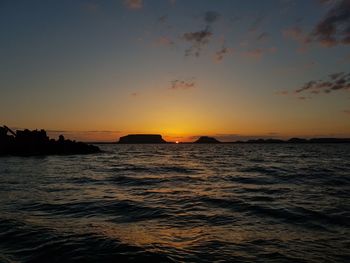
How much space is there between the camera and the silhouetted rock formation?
205 feet

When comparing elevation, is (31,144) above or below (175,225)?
above

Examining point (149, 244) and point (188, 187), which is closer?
point (149, 244)

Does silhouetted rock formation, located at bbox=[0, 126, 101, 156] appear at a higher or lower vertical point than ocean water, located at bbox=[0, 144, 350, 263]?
higher

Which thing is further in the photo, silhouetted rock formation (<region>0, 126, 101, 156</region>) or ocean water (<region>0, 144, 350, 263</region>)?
silhouetted rock formation (<region>0, 126, 101, 156</region>)

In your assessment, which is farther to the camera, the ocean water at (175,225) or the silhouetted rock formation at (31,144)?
the silhouetted rock formation at (31,144)

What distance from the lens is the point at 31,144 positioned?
212ft

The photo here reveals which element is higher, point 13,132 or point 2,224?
point 13,132

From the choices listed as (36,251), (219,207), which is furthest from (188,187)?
(36,251)

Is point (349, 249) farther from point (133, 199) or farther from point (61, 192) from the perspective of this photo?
point (61, 192)

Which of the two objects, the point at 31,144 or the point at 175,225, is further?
the point at 31,144

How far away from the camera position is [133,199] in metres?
16.5

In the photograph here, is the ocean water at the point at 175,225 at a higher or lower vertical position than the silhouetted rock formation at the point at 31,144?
lower

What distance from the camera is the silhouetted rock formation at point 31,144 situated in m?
62.5

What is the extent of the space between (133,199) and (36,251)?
27.4ft
